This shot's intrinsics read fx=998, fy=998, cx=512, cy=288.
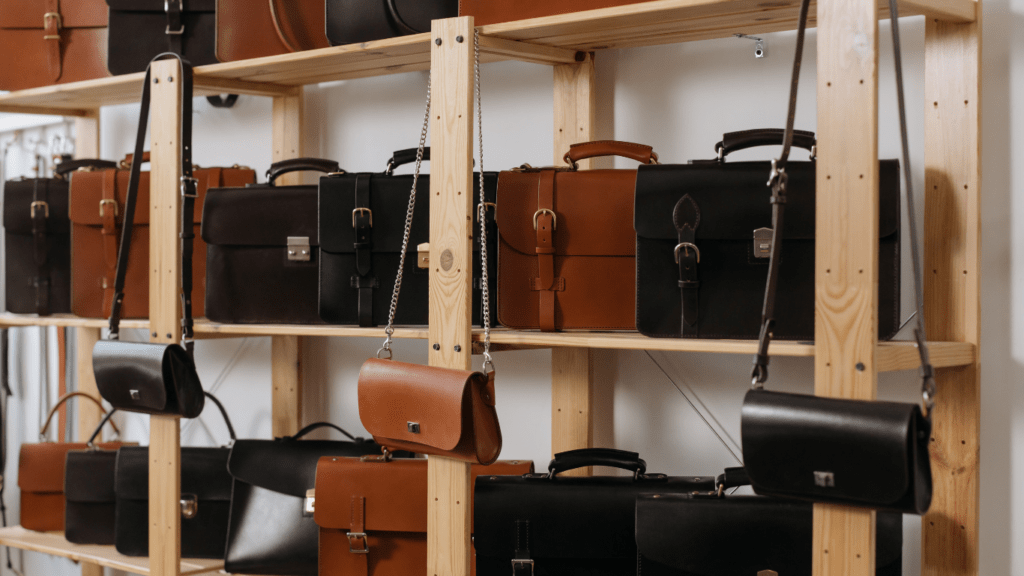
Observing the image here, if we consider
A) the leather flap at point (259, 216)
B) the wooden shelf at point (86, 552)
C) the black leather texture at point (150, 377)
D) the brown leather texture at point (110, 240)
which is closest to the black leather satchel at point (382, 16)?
the leather flap at point (259, 216)

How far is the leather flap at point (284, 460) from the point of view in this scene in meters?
2.38

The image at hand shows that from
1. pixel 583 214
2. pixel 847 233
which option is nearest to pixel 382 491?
pixel 583 214

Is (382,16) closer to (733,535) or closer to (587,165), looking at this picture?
(587,165)

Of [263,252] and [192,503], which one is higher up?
[263,252]

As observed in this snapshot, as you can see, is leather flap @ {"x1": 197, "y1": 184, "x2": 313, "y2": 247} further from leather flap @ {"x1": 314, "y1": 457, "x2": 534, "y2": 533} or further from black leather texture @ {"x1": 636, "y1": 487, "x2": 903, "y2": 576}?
black leather texture @ {"x1": 636, "y1": 487, "x2": 903, "y2": 576}

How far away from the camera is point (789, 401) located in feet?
4.86

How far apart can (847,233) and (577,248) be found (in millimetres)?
562

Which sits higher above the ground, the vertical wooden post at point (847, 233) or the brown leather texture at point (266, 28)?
the brown leather texture at point (266, 28)

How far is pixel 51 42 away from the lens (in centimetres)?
281

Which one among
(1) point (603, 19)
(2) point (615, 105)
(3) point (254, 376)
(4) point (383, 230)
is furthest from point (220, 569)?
(1) point (603, 19)

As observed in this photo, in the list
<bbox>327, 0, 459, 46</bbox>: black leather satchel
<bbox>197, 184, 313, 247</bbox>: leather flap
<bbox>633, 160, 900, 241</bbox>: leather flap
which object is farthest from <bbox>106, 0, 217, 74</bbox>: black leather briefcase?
<bbox>633, 160, 900, 241</bbox>: leather flap

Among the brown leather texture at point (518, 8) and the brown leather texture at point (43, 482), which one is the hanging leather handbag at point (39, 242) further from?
the brown leather texture at point (518, 8)

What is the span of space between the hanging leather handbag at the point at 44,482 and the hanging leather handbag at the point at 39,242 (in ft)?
0.95

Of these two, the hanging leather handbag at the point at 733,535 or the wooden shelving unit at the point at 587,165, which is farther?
the hanging leather handbag at the point at 733,535
